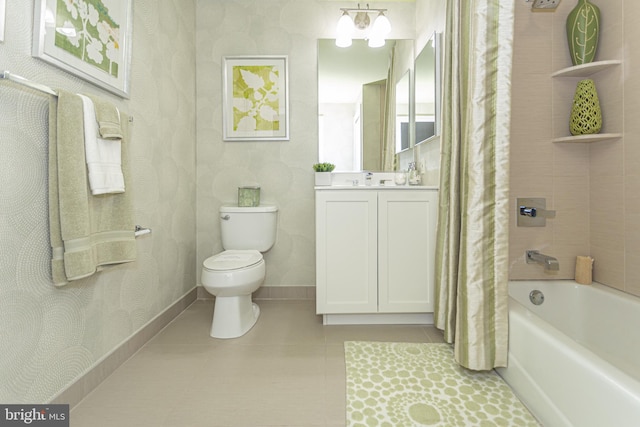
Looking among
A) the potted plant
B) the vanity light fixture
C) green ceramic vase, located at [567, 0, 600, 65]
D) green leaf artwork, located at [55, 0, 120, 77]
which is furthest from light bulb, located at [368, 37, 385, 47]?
green leaf artwork, located at [55, 0, 120, 77]

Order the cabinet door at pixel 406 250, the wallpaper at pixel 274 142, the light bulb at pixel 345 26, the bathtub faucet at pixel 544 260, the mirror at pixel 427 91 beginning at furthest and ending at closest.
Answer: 1. the wallpaper at pixel 274 142
2. the light bulb at pixel 345 26
3. the mirror at pixel 427 91
4. the cabinet door at pixel 406 250
5. the bathtub faucet at pixel 544 260

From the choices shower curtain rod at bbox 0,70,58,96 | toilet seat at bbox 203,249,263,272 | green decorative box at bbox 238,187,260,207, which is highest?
shower curtain rod at bbox 0,70,58,96

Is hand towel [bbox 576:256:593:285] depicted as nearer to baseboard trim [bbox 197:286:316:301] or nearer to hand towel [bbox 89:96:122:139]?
baseboard trim [bbox 197:286:316:301]

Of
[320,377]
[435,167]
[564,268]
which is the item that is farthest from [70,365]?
[564,268]

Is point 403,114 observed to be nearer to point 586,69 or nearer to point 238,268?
point 586,69

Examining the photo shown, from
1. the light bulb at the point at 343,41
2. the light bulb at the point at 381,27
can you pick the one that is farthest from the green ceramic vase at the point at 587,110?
the light bulb at the point at 343,41

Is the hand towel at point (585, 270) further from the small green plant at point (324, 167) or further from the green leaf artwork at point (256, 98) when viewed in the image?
the green leaf artwork at point (256, 98)

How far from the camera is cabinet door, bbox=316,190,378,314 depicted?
2076mm

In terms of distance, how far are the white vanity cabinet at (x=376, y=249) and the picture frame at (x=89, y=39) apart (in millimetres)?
1243

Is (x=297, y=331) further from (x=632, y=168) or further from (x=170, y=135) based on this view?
(x=632, y=168)

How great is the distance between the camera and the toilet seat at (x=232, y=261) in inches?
74.8

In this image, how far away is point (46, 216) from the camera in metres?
1.21

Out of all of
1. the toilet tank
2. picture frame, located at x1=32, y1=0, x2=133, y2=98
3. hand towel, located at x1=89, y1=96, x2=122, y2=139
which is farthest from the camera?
the toilet tank

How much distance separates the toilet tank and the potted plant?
0.44 m
